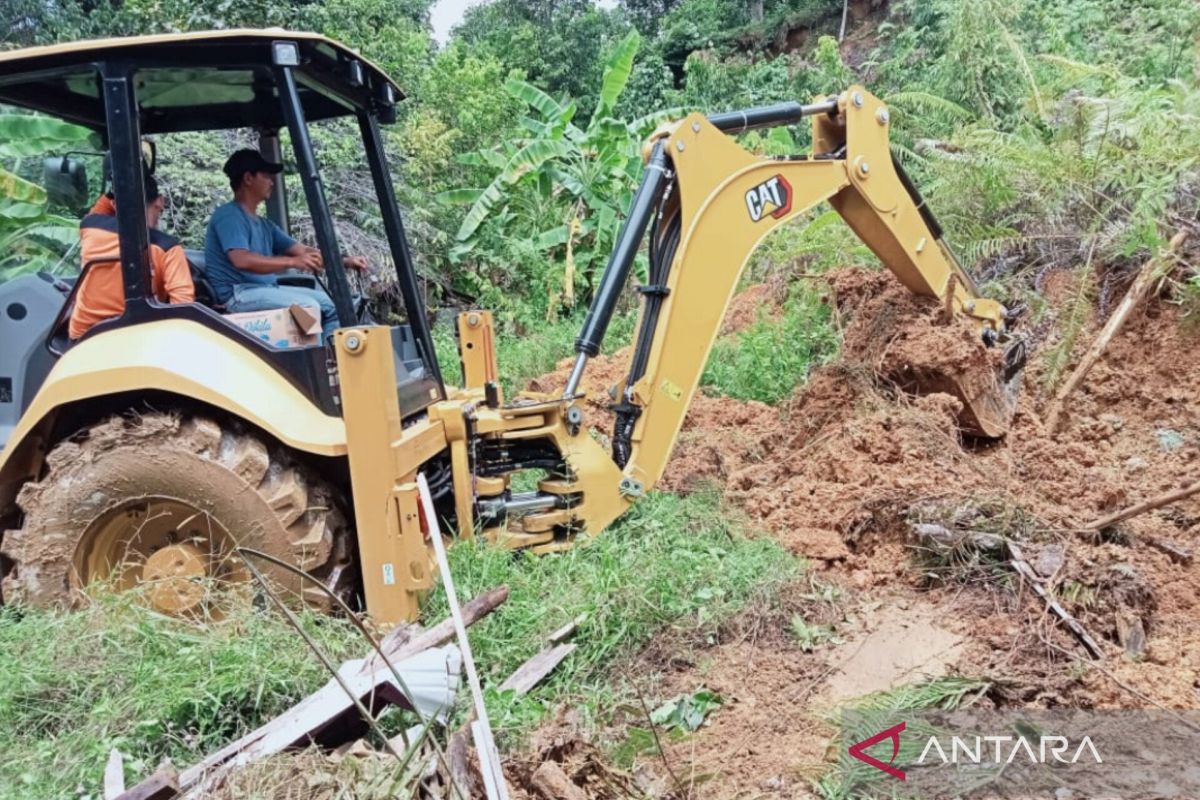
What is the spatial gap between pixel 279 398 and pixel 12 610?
128cm

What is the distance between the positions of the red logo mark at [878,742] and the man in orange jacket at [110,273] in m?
2.87

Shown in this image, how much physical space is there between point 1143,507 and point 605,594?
6.92 feet

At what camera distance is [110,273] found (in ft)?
11.5

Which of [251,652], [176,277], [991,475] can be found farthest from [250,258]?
[991,475]

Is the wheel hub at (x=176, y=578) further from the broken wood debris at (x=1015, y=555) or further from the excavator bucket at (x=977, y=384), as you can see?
the excavator bucket at (x=977, y=384)

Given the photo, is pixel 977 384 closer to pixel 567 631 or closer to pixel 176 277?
pixel 567 631

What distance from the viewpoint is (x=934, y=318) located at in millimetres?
5035

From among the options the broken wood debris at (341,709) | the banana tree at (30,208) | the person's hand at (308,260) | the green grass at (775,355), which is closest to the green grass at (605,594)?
the broken wood debris at (341,709)

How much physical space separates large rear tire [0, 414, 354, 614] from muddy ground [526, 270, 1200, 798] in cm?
128

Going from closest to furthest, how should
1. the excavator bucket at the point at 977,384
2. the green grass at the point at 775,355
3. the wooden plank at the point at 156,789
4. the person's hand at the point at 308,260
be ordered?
1. the wooden plank at the point at 156,789
2. the person's hand at the point at 308,260
3. the excavator bucket at the point at 977,384
4. the green grass at the point at 775,355

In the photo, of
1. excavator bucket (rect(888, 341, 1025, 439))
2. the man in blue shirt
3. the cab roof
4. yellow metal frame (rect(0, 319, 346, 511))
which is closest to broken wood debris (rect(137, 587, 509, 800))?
yellow metal frame (rect(0, 319, 346, 511))

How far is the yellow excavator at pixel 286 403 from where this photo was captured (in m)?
3.28

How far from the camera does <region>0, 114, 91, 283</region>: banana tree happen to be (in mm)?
6297

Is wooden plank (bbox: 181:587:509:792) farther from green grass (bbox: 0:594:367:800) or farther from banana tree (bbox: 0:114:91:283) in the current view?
banana tree (bbox: 0:114:91:283)
